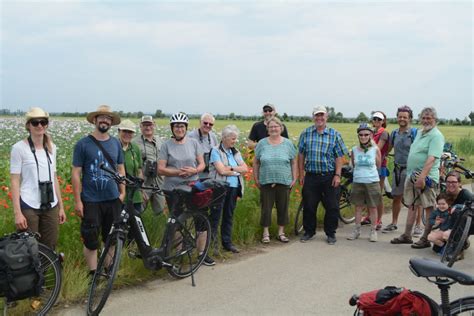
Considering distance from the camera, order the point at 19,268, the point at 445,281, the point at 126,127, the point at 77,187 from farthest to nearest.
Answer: the point at 126,127, the point at 77,187, the point at 19,268, the point at 445,281

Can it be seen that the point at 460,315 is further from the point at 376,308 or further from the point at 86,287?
the point at 86,287

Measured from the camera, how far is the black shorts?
530cm

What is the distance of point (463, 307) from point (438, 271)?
31 centimetres

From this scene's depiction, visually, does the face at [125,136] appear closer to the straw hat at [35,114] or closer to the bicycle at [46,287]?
the straw hat at [35,114]

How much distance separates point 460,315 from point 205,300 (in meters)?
2.64

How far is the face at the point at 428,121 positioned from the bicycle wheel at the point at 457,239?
1497mm

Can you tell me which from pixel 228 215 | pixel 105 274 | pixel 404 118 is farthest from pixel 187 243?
pixel 404 118

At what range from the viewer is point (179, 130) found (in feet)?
20.2

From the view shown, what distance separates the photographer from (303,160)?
26.0ft

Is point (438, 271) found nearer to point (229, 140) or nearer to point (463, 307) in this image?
point (463, 307)

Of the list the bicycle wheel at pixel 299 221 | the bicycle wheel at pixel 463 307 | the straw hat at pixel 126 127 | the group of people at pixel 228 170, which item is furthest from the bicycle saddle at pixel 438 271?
the bicycle wheel at pixel 299 221

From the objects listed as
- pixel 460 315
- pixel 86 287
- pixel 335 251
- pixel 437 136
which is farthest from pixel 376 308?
pixel 437 136

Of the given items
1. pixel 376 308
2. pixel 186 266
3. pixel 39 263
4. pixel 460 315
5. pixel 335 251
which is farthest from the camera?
pixel 335 251

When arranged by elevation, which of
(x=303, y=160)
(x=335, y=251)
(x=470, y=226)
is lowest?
(x=335, y=251)
